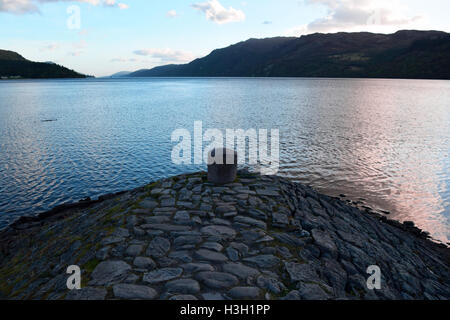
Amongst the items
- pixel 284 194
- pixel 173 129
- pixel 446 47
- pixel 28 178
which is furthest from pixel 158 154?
pixel 446 47

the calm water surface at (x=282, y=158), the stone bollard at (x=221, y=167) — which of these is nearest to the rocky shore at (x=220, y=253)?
the stone bollard at (x=221, y=167)

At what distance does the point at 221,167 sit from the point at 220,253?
4.46 meters

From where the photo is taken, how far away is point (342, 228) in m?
9.80

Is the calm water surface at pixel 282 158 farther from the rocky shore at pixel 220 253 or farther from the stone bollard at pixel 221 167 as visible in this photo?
the stone bollard at pixel 221 167

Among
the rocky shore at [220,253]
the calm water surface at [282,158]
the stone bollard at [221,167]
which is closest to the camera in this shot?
the rocky shore at [220,253]

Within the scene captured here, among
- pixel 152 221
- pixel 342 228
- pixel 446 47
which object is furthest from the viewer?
pixel 446 47

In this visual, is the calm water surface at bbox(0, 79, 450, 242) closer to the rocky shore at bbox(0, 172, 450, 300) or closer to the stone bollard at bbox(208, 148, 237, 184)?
the rocky shore at bbox(0, 172, 450, 300)

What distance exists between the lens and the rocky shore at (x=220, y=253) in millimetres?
5578

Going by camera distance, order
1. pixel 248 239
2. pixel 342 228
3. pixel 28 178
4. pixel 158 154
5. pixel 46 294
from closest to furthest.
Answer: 1. pixel 46 294
2. pixel 248 239
3. pixel 342 228
4. pixel 28 178
5. pixel 158 154

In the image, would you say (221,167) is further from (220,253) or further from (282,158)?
(282,158)

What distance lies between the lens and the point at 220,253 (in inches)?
259

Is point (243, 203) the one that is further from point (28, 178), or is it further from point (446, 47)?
point (446, 47)

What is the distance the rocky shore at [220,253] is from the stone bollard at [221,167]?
1.26ft
